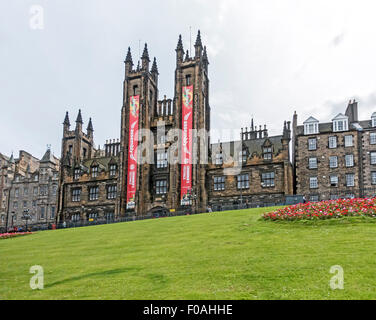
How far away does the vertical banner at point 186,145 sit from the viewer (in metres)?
54.1

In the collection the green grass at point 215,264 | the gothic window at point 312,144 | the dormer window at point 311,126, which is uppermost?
the dormer window at point 311,126

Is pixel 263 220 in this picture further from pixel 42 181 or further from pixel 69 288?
pixel 42 181

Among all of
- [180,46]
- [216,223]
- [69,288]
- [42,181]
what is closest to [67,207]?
[42,181]

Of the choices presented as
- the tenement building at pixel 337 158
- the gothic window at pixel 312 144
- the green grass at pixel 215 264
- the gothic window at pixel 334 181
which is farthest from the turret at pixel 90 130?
the green grass at pixel 215 264

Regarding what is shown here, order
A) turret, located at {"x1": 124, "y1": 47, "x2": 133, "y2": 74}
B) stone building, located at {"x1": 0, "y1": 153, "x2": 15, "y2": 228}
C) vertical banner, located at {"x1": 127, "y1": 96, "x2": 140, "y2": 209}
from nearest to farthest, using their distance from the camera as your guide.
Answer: vertical banner, located at {"x1": 127, "y1": 96, "x2": 140, "y2": 209} < turret, located at {"x1": 124, "y1": 47, "x2": 133, "y2": 74} < stone building, located at {"x1": 0, "y1": 153, "x2": 15, "y2": 228}

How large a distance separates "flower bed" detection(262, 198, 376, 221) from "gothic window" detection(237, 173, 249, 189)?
84.7ft

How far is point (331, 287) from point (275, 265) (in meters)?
2.91

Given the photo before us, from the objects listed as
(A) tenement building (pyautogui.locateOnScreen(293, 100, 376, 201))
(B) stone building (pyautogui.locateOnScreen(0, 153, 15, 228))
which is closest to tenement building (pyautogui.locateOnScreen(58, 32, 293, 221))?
(A) tenement building (pyautogui.locateOnScreen(293, 100, 376, 201))

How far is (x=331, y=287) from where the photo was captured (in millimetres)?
11703

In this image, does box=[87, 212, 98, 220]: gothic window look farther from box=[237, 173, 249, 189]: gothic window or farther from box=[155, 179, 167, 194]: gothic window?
box=[237, 173, 249, 189]: gothic window

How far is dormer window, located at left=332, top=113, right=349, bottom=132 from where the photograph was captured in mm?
52506

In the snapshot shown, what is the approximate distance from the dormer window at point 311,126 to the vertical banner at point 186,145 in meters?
16.0

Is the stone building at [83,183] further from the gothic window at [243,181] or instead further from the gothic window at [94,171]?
the gothic window at [243,181]

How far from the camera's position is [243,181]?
5412cm
